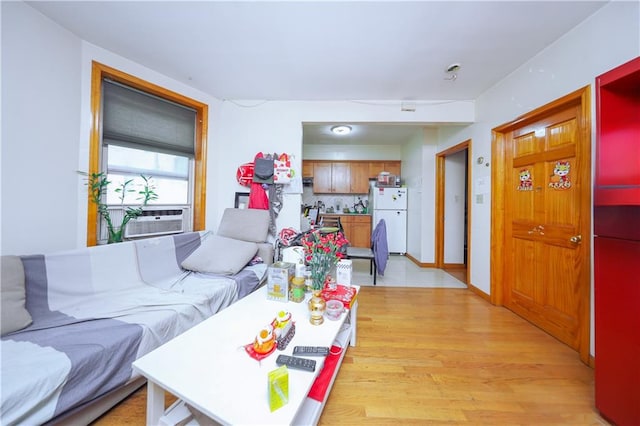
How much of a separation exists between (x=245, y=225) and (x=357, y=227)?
3101 mm

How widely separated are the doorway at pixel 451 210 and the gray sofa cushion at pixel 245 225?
3007mm

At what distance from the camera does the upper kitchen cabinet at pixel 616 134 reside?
1038mm

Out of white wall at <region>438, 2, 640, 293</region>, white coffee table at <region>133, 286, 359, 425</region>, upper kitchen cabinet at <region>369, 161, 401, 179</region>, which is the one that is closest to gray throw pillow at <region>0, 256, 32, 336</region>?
white coffee table at <region>133, 286, 359, 425</region>

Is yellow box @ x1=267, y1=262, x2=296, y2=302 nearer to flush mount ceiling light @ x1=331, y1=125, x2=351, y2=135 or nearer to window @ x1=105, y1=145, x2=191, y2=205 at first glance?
window @ x1=105, y1=145, x2=191, y2=205

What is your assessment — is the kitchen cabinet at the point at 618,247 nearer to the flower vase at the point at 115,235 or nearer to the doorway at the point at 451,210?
the doorway at the point at 451,210

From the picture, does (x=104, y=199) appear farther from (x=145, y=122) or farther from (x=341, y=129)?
(x=341, y=129)

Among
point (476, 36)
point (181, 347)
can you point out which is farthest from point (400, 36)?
point (181, 347)

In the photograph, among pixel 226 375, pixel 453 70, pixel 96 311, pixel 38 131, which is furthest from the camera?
pixel 453 70

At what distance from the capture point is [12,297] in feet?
3.88

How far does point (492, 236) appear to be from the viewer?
2.44 m

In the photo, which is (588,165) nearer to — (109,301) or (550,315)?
(550,315)

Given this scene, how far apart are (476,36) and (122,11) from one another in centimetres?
261

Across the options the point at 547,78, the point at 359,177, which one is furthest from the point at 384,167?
the point at 547,78

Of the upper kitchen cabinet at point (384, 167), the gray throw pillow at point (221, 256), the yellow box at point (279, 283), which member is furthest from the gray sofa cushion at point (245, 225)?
the upper kitchen cabinet at point (384, 167)
